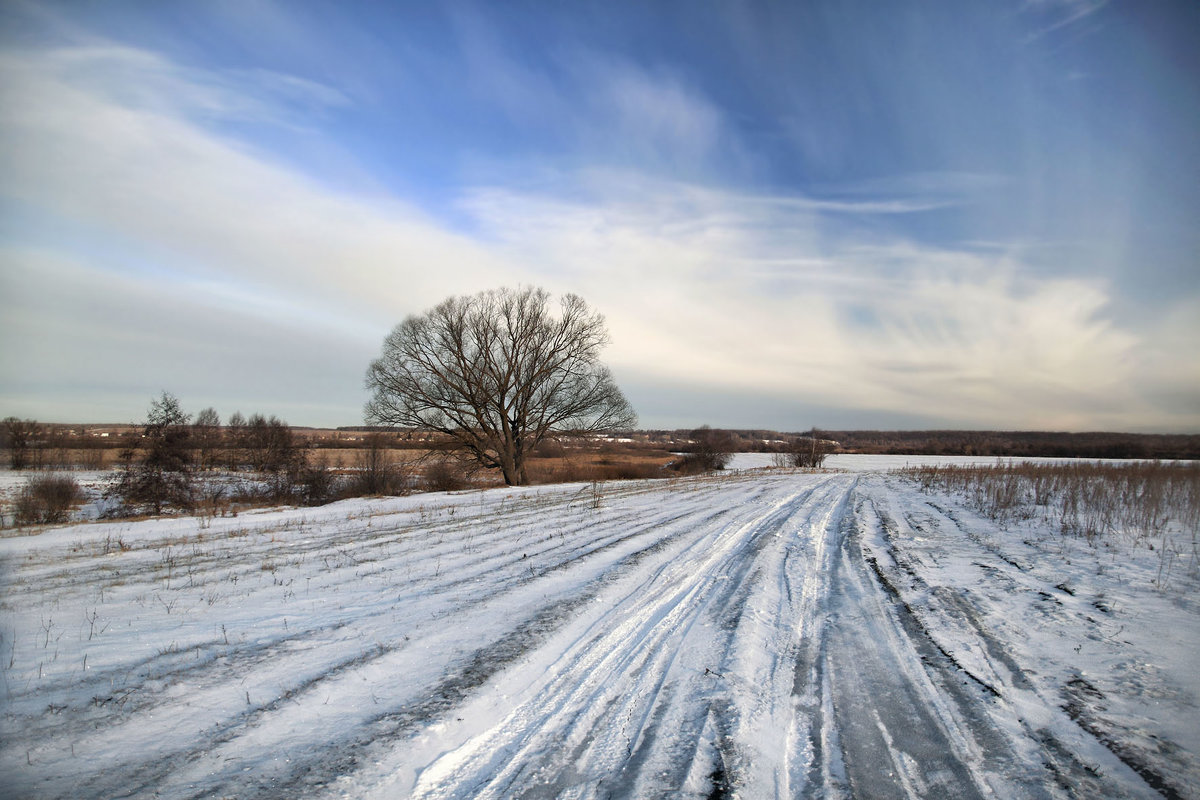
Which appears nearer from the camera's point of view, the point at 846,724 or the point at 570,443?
the point at 846,724

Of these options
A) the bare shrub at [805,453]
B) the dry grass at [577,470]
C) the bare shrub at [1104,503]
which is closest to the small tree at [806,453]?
the bare shrub at [805,453]

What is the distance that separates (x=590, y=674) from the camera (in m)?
3.67

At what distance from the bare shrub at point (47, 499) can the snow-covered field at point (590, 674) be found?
37.0 feet

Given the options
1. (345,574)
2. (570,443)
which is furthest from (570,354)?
(345,574)

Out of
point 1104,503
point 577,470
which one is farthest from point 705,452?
point 1104,503

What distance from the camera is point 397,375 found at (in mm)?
24594

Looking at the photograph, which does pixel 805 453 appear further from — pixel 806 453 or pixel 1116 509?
pixel 1116 509

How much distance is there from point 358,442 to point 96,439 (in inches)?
904

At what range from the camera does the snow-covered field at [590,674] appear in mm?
2576

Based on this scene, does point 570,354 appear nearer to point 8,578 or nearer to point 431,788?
point 8,578

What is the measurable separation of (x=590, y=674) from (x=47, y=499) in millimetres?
22713

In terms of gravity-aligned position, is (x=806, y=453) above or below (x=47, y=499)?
above

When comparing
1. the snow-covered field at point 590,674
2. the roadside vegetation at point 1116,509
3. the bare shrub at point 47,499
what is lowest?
the bare shrub at point 47,499

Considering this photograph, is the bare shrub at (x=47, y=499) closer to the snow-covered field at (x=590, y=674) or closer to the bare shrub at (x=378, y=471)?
the bare shrub at (x=378, y=471)
